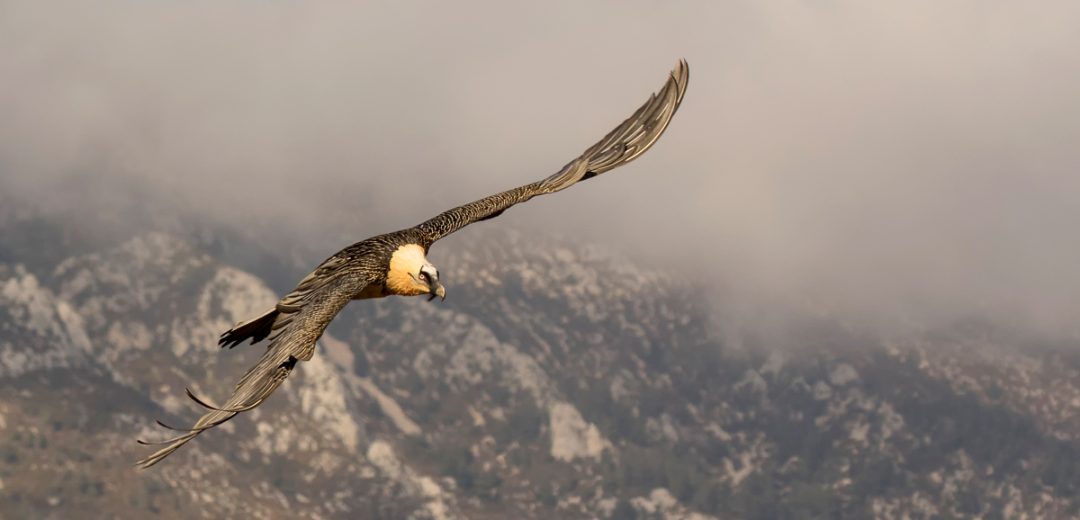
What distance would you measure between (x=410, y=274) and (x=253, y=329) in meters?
6.14

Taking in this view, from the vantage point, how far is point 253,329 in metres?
63.0

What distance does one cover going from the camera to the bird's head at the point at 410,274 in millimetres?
63188

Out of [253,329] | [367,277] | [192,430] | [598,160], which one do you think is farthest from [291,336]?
[598,160]

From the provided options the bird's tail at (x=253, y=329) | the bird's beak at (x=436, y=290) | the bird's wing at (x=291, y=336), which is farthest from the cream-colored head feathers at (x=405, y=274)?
the bird's tail at (x=253, y=329)

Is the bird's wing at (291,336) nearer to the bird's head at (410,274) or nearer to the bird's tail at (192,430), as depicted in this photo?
the bird's tail at (192,430)

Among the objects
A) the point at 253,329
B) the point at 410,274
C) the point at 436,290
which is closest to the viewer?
the point at 436,290

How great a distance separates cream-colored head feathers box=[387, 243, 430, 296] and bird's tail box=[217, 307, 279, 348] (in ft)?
15.9

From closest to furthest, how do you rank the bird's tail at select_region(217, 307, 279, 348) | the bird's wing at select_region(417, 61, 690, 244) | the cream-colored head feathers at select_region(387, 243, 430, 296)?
the bird's tail at select_region(217, 307, 279, 348)
the cream-colored head feathers at select_region(387, 243, 430, 296)
the bird's wing at select_region(417, 61, 690, 244)

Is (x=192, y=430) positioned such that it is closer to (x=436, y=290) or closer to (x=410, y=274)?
(x=436, y=290)

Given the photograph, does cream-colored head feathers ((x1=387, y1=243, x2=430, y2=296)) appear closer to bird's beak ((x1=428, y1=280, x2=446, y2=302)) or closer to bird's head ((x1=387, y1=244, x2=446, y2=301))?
bird's head ((x1=387, y1=244, x2=446, y2=301))

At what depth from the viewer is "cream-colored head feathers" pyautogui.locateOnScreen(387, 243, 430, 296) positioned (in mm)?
64250

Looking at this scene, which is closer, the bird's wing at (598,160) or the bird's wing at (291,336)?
the bird's wing at (291,336)

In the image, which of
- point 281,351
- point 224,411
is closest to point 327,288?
point 281,351

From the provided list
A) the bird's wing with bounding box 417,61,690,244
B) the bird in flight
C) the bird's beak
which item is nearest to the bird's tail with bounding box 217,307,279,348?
the bird in flight
